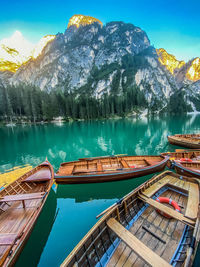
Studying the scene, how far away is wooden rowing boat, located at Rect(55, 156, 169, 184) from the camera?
10172 mm

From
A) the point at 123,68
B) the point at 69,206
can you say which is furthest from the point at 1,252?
the point at 123,68

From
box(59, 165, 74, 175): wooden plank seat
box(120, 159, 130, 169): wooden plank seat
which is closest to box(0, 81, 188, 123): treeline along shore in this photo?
box(59, 165, 74, 175): wooden plank seat

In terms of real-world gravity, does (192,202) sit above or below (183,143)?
above

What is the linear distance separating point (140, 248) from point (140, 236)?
1.26m

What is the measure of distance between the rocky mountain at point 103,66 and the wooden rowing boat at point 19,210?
423 ft

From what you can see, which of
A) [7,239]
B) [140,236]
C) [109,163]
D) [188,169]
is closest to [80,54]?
→ [109,163]

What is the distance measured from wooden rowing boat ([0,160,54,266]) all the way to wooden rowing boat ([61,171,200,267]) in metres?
2.72

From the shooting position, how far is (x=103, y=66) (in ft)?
504

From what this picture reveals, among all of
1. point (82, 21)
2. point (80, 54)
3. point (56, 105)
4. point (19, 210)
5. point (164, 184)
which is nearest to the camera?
point (19, 210)

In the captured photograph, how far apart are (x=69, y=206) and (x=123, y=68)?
165 meters

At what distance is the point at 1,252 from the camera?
454cm

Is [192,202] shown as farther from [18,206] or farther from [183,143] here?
[183,143]

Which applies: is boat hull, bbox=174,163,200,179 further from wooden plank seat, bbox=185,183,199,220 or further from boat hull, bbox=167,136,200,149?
boat hull, bbox=167,136,200,149

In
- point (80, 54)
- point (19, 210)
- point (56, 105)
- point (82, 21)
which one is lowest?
point (19, 210)
